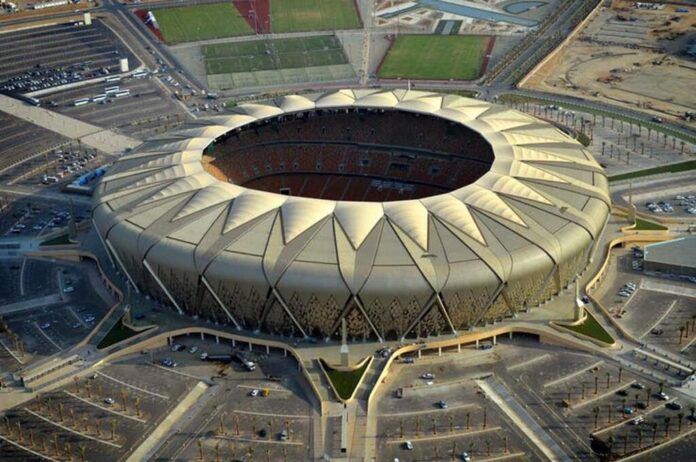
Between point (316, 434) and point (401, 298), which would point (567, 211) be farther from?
point (316, 434)

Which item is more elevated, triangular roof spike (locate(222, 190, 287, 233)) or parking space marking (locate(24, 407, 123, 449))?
triangular roof spike (locate(222, 190, 287, 233))

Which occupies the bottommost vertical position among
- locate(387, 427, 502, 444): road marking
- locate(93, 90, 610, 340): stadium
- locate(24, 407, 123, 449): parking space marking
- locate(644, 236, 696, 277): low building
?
locate(24, 407, 123, 449): parking space marking

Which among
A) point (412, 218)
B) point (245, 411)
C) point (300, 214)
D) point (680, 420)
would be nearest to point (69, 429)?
point (245, 411)

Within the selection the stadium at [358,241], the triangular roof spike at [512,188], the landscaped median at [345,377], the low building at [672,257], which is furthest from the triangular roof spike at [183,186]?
the low building at [672,257]

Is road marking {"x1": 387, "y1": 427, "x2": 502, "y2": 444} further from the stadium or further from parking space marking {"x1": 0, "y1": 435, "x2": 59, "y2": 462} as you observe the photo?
parking space marking {"x1": 0, "y1": 435, "x2": 59, "y2": 462}

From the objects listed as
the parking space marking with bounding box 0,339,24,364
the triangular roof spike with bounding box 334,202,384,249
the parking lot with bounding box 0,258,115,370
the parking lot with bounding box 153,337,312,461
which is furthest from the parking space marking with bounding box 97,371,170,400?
the triangular roof spike with bounding box 334,202,384,249

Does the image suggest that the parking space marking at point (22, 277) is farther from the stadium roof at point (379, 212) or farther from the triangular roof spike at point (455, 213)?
the triangular roof spike at point (455, 213)

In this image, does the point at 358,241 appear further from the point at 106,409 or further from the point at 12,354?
the point at 12,354
